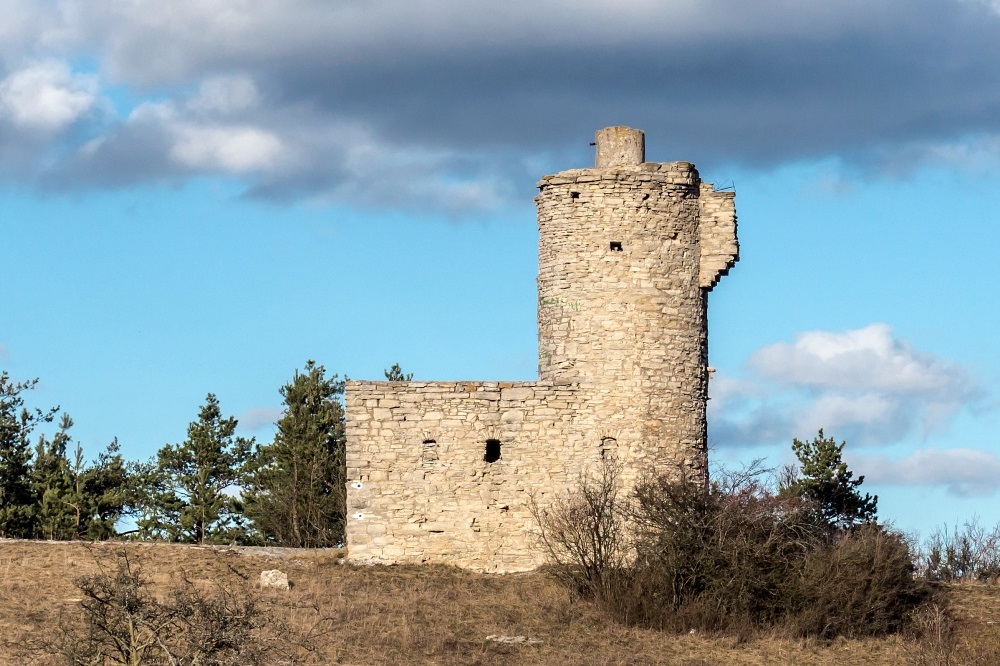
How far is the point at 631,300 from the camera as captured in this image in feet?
85.7

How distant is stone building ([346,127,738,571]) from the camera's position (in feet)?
84.4

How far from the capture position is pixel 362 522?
25.7 m

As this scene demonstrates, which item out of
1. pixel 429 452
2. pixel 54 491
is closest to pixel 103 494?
pixel 54 491

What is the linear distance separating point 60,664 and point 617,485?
32.2 ft

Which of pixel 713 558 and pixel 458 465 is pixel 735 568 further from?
pixel 458 465

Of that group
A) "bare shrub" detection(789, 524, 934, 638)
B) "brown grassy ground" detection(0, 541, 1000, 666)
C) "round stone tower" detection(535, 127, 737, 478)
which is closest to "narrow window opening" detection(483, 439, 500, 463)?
"round stone tower" detection(535, 127, 737, 478)

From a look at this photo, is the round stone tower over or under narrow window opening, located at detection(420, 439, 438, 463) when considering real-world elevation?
over

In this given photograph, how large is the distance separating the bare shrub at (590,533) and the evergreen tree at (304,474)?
9732 millimetres

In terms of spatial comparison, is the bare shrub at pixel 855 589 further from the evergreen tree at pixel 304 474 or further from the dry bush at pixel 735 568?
the evergreen tree at pixel 304 474

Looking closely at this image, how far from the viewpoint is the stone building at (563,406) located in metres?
25.7

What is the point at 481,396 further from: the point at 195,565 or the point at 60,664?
the point at 60,664

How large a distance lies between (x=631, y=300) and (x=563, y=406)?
2.00 m

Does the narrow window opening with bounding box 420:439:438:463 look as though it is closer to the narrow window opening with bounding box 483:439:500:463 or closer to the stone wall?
the stone wall

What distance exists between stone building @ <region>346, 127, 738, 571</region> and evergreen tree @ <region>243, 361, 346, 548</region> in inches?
346
